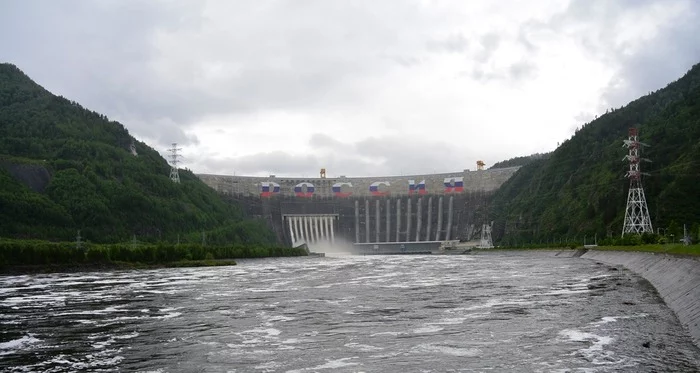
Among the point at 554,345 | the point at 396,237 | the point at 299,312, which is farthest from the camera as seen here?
the point at 396,237

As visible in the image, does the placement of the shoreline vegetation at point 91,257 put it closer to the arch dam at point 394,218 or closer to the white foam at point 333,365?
the white foam at point 333,365

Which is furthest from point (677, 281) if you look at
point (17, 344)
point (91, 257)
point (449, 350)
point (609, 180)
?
point (609, 180)

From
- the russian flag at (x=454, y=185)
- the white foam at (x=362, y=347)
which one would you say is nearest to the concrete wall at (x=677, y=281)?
the white foam at (x=362, y=347)

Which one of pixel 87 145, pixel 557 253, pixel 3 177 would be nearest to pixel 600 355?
pixel 557 253

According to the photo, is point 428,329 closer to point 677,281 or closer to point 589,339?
point 589,339

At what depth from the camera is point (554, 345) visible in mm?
20844

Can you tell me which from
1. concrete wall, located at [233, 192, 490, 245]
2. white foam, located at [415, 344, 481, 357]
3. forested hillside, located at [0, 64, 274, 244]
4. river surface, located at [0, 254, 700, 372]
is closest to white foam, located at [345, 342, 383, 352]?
river surface, located at [0, 254, 700, 372]

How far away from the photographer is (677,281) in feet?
109

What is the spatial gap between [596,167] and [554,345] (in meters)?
137

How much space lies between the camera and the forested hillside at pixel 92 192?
125812 mm

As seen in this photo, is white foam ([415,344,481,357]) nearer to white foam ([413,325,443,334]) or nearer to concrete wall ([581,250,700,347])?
white foam ([413,325,443,334])

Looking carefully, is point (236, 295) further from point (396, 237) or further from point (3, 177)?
point (396, 237)

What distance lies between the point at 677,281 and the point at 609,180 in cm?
10659

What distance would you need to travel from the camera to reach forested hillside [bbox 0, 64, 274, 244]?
126 meters
